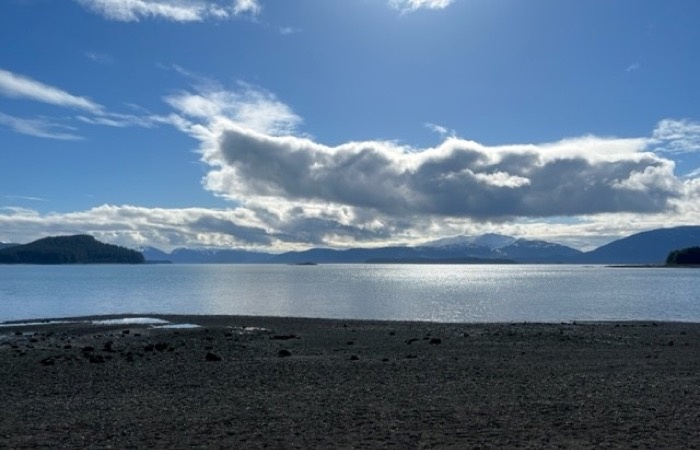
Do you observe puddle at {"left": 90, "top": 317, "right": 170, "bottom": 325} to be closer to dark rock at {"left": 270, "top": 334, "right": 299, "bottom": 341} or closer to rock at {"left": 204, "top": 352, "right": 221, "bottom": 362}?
dark rock at {"left": 270, "top": 334, "right": 299, "bottom": 341}

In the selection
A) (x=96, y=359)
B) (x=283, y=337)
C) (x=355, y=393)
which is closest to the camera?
(x=355, y=393)

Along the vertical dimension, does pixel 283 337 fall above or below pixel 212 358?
below

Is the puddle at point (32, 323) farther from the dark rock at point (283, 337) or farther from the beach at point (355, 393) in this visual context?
the dark rock at point (283, 337)

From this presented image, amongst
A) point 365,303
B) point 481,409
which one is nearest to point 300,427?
point 481,409

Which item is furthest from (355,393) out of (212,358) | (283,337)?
(283,337)

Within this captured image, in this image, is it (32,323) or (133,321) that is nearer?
(32,323)

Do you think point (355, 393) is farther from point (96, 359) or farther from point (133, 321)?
point (133, 321)

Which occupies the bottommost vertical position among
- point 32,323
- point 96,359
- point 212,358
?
point 32,323

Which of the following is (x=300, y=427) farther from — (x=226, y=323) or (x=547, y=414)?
(x=226, y=323)

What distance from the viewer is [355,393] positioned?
2030 cm

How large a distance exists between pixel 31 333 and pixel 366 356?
28.8 meters

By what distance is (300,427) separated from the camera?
51.7 ft

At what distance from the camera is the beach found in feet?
48.6

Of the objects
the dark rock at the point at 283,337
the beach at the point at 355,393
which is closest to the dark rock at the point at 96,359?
the beach at the point at 355,393
